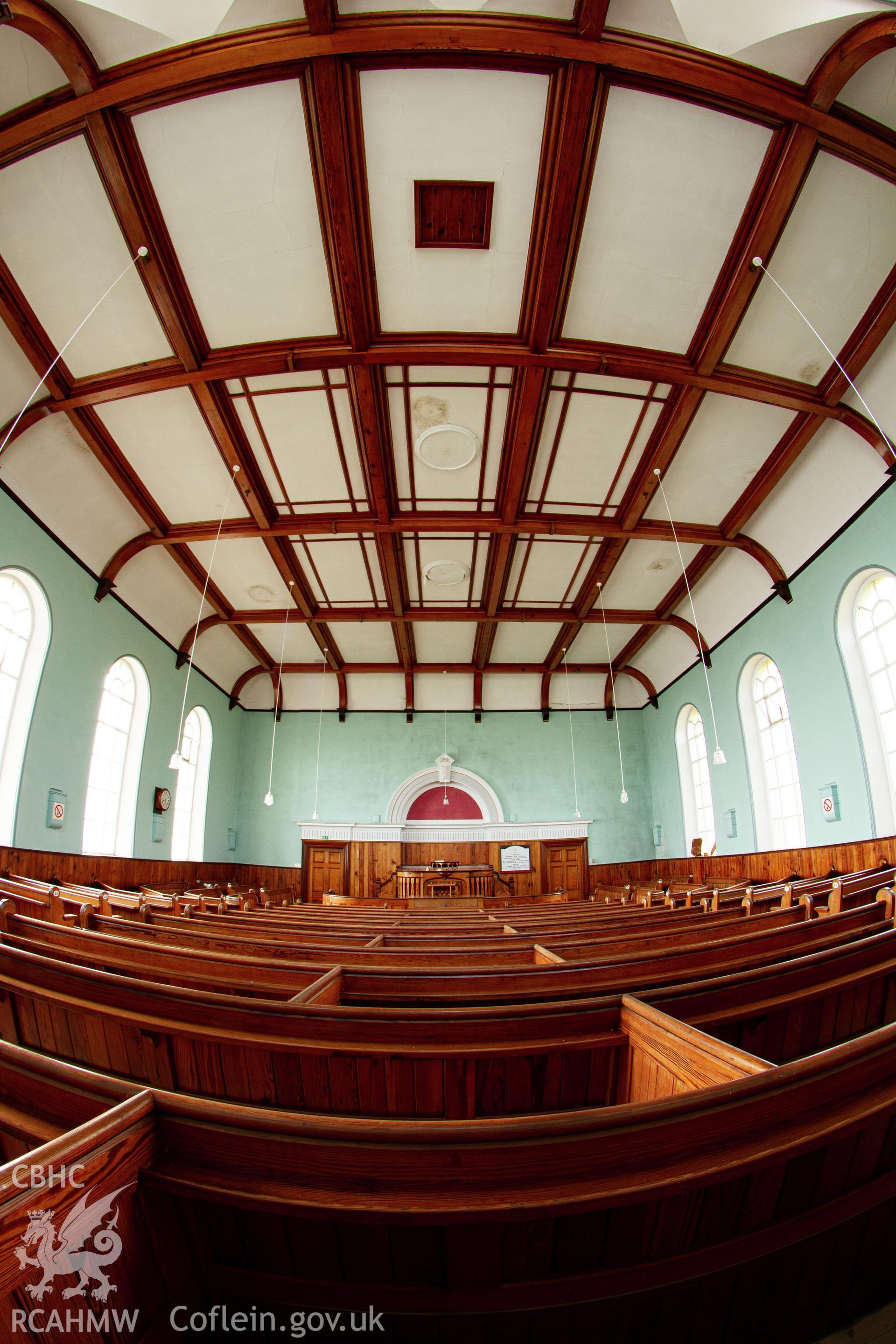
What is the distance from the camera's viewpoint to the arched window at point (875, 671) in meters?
6.75

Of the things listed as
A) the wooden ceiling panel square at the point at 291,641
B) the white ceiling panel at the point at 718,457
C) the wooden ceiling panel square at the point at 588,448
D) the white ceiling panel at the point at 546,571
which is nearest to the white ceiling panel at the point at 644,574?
the white ceiling panel at the point at 546,571

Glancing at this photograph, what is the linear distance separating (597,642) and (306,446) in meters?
8.16

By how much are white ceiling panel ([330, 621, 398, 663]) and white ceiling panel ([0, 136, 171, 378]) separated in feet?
20.5

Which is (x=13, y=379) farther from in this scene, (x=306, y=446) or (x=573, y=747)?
(x=573, y=747)

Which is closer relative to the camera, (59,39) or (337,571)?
(59,39)

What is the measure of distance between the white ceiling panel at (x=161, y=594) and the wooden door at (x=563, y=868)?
30.5ft

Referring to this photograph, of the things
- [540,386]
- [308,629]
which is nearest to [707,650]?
[540,386]

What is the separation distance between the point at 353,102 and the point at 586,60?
1772mm

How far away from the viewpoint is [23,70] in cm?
417

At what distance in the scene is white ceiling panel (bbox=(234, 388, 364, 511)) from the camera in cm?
682

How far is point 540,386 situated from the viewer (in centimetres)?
639

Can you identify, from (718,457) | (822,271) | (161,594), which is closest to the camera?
(822,271)

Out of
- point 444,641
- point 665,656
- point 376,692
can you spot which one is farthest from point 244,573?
point 665,656

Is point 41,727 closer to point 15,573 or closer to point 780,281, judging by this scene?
point 15,573
